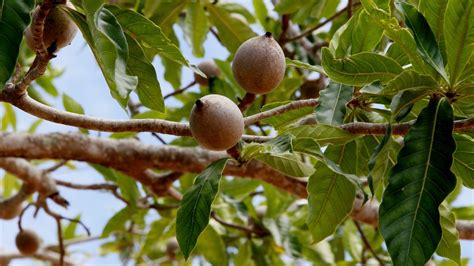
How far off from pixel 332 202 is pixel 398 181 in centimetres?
43

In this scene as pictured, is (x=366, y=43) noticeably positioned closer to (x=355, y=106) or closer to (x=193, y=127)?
(x=355, y=106)

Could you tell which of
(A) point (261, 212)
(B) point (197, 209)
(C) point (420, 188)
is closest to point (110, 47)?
(B) point (197, 209)

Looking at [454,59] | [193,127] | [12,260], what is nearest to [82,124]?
[193,127]

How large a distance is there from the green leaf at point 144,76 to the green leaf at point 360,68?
363 mm

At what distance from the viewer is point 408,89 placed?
4.60ft

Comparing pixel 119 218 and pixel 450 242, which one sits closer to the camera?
pixel 450 242

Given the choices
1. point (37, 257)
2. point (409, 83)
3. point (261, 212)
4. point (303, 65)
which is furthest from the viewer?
point (37, 257)

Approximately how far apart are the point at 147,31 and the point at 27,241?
209 centimetres

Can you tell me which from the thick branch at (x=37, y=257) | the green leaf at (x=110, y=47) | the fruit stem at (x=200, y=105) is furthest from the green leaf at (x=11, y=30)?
the thick branch at (x=37, y=257)

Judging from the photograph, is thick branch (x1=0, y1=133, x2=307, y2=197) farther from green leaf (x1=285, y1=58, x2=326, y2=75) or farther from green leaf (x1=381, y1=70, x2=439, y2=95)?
green leaf (x1=381, y1=70, x2=439, y2=95)

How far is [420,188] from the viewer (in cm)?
143

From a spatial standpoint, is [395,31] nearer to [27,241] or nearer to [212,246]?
[212,246]

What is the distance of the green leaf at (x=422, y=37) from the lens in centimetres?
143

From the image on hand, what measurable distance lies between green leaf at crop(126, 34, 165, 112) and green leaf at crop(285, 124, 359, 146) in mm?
301
